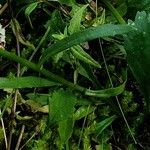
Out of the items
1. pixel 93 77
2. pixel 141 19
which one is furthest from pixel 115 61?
pixel 141 19

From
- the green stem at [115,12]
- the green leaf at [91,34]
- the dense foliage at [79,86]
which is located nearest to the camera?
the green leaf at [91,34]

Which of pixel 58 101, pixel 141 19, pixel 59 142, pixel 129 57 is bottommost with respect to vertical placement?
pixel 59 142

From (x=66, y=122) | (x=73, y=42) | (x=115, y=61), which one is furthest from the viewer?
(x=115, y=61)

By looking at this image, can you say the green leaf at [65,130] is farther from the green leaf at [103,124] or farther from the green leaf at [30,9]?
the green leaf at [30,9]

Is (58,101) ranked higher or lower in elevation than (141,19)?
lower

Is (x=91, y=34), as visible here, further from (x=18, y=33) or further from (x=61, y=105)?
(x=18, y=33)

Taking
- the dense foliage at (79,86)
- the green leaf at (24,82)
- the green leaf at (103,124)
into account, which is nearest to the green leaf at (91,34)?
the dense foliage at (79,86)

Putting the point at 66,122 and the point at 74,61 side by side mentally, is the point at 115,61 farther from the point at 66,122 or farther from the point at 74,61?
the point at 66,122
